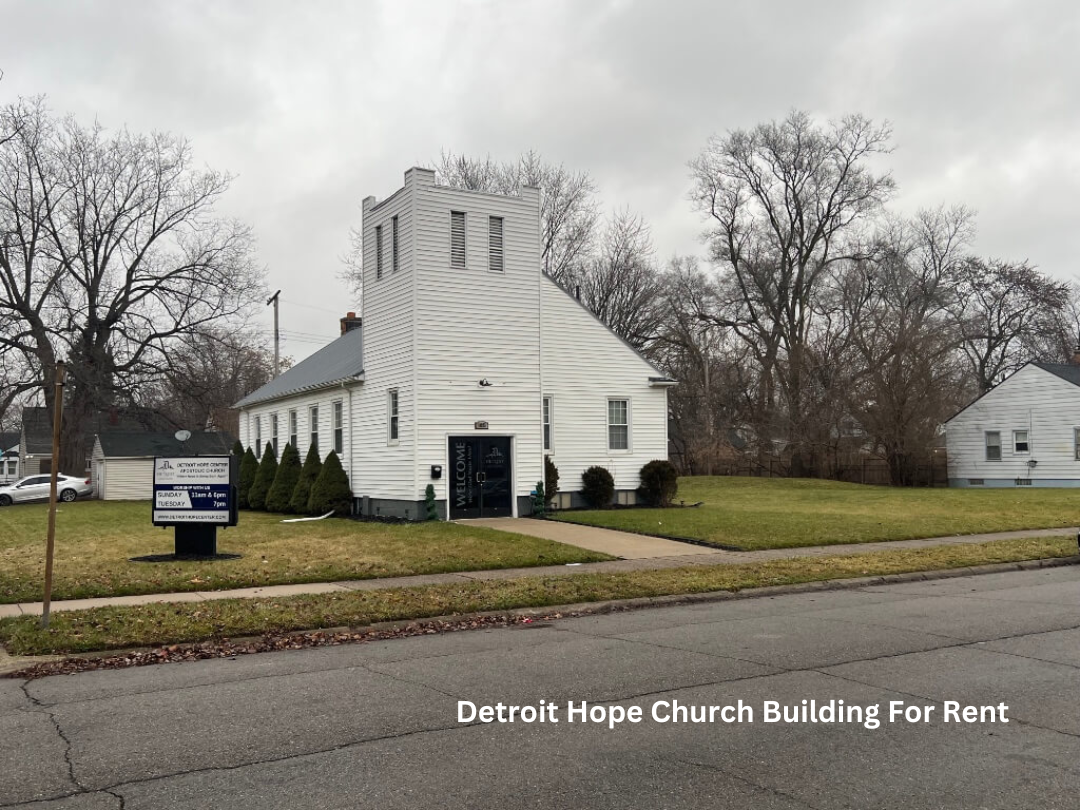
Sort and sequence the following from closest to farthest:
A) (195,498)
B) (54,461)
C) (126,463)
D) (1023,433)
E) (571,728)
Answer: (571,728)
(54,461)
(195,498)
(1023,433)
(126,463)

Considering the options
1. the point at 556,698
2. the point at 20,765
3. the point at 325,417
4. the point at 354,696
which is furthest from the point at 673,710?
the point at 325,417

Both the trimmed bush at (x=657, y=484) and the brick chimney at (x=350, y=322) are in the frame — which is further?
the brick chimney at (x=350, y=322)

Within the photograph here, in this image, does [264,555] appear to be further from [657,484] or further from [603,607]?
[657,484]

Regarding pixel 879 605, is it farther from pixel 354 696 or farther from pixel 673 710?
pixel 354 696

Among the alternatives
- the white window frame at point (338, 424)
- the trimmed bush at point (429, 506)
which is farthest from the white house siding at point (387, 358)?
the white window frame at point (338, 424)

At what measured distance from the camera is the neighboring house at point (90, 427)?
47.2 m

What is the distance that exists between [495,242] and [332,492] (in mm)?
8077

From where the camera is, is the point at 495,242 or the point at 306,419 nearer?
the point at 495,242

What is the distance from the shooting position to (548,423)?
26.1 meters

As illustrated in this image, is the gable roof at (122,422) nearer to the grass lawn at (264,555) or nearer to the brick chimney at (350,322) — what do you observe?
the brick chimney at (350,322)

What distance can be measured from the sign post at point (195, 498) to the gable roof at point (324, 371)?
9611 millimetres

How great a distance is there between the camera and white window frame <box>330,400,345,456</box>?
27.2m

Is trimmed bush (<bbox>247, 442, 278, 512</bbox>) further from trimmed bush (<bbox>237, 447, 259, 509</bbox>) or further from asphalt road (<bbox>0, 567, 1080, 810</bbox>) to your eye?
asphalt road (<bbox>0, 567, 1080, 810</bbox>)

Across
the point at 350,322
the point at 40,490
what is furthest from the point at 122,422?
the point at 350,322
